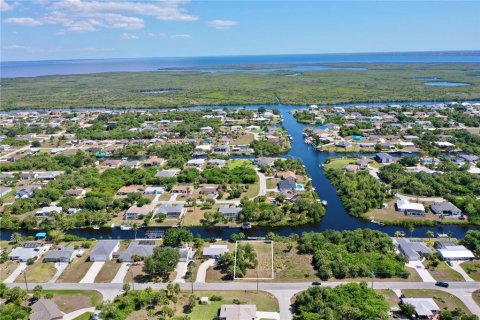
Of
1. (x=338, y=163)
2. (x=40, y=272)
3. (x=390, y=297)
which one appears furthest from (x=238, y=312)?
(x=338, y=163)

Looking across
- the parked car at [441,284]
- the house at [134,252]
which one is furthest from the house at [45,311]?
the parked car at [441,284]

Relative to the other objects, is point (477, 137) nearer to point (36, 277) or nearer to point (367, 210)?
point (367, 210)

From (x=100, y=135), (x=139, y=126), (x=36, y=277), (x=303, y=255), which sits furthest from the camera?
(x=139, y=126)

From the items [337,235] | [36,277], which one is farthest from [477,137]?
[36,277]

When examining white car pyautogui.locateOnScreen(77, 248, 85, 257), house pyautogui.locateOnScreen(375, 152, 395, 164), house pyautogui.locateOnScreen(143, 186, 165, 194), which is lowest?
white car pyautogui.locateOnScreen(77, 248, 85, 257)

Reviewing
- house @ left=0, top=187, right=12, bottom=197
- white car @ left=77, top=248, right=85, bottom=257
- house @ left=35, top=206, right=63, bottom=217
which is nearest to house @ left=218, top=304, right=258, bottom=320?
white car @ left=77, top=248, right=85, bottom=257

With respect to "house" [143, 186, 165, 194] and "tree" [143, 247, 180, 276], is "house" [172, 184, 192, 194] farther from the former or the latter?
"tree" [143, 247, 180, 276]

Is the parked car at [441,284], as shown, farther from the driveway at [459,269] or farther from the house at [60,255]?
the house at [60,255]
